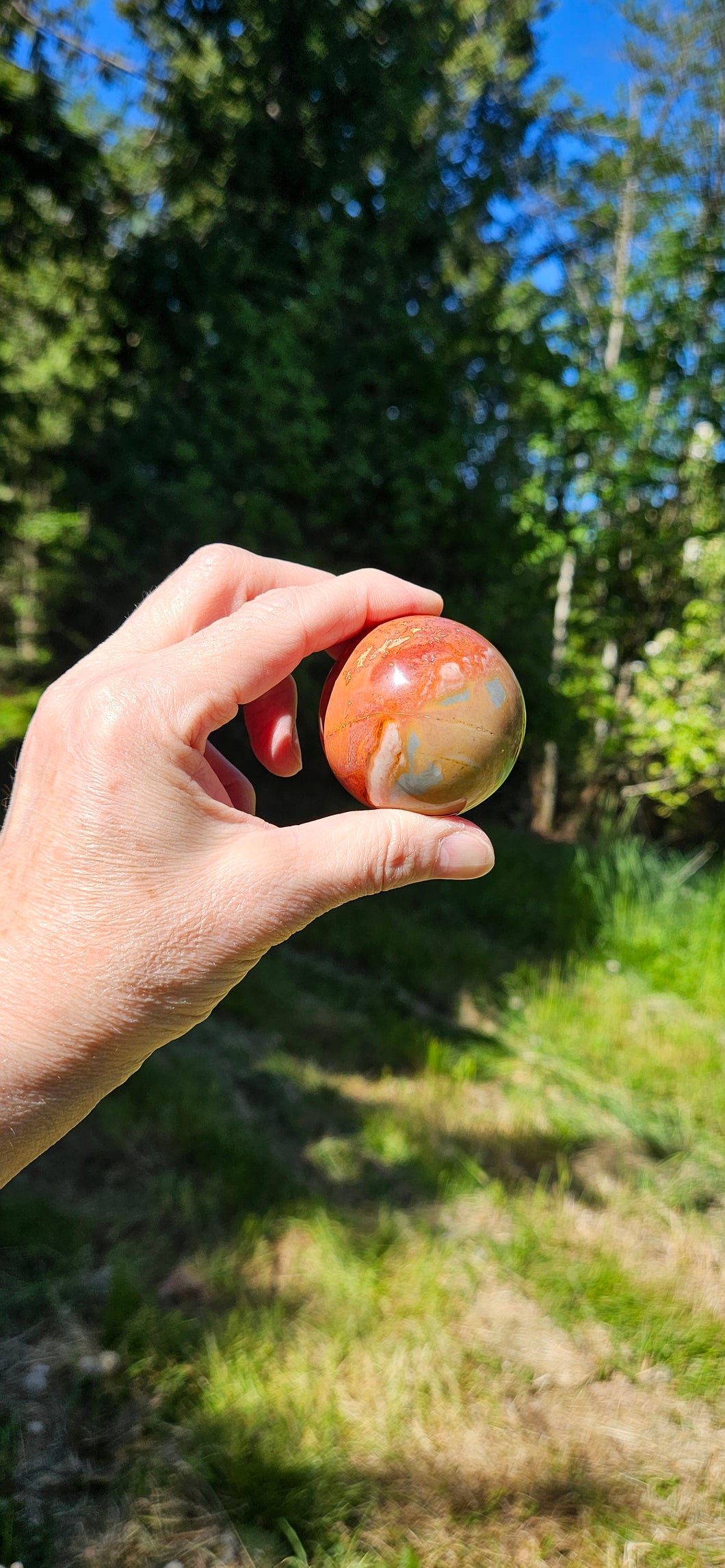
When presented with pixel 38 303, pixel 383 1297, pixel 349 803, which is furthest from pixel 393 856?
pixel 38 303

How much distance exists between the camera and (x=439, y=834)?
1.60 m

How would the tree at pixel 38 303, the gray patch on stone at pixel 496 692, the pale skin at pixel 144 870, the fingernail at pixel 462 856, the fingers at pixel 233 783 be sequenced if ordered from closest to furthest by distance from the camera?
the pale skin at pixel 144 870
the fingernail at pixel 462 856
the gray patch on stone at pixel 496 692
the fingers at pixel 233 783
the tree at pixel 38 303

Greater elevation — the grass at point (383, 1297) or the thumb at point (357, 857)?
the thumb at point (357, 857)

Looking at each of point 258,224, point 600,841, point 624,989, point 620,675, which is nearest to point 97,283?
point 258,224

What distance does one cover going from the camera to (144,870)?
149 cm

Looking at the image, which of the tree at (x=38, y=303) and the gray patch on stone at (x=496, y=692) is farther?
the tree at (x=38, y=303)

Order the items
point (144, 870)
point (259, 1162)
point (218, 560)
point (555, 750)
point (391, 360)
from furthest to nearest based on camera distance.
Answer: point (555, 750), point (391, 360), point (259, 1162), point (218, 560), point (144, 870)

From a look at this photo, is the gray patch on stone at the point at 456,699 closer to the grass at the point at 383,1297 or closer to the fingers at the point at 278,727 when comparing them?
the fingers at the point at 278,727

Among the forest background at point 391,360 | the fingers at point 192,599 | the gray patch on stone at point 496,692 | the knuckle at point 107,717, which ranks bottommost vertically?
the knuckle at point 107,717

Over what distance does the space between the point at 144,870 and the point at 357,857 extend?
1.08 ft

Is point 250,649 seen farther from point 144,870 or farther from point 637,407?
point 637,407

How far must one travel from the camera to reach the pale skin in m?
1.47

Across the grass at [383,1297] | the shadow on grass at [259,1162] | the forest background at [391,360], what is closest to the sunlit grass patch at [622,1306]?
the grass at [383,1297]

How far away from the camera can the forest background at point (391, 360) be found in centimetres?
552
